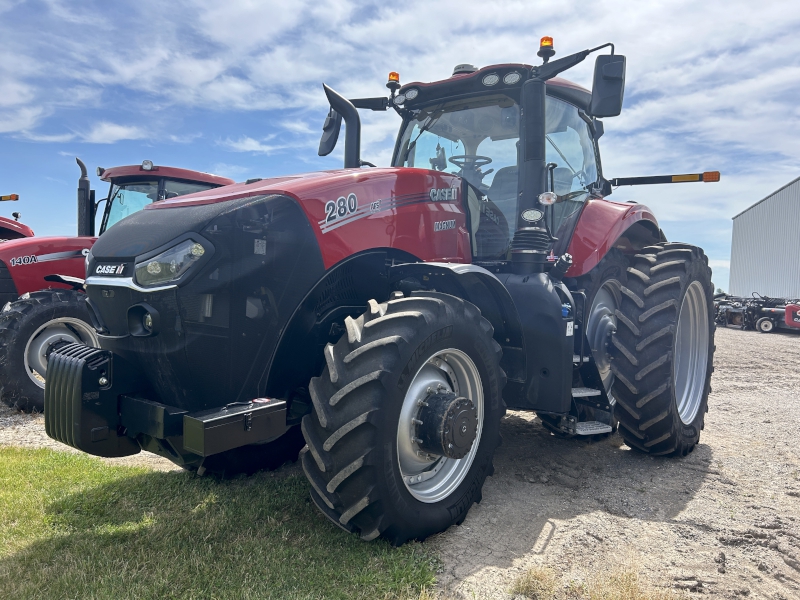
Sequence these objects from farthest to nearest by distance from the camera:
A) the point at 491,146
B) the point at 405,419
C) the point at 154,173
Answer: the point at 154,173 < the point at 491,146 < the point at 405,419

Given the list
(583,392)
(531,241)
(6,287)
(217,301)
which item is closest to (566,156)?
(531,241)

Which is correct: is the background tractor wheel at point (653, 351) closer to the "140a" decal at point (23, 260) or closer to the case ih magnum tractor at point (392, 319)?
the case ih magnum tractor at point (392, 319)

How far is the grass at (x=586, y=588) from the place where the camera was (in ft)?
8.52

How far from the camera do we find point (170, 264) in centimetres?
278

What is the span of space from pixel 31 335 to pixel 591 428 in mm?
5477

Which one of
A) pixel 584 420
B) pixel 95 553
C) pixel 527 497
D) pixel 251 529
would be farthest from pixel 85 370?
pixel 584 420

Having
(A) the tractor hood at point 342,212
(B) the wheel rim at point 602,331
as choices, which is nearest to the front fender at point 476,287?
(A) the tractor hood at point 342,212

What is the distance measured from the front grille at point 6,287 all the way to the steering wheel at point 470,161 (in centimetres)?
524

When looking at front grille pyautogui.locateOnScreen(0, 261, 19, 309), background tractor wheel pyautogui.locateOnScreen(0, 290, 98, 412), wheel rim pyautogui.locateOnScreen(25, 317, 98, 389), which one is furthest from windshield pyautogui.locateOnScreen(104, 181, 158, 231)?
wheel rim pyautogui.locateOnScreen(25, 317, 98, 389)

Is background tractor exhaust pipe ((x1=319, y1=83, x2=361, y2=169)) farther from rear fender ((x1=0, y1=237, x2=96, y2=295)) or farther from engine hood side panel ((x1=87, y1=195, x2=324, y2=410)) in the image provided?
rear fender ((x1=0, y1=237, x2=96, y2=295))

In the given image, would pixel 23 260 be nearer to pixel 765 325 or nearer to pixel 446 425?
pixel 446 425

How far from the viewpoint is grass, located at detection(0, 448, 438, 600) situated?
2.57 meters

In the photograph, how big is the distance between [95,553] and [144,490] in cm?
90

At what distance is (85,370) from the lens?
2770 mm
